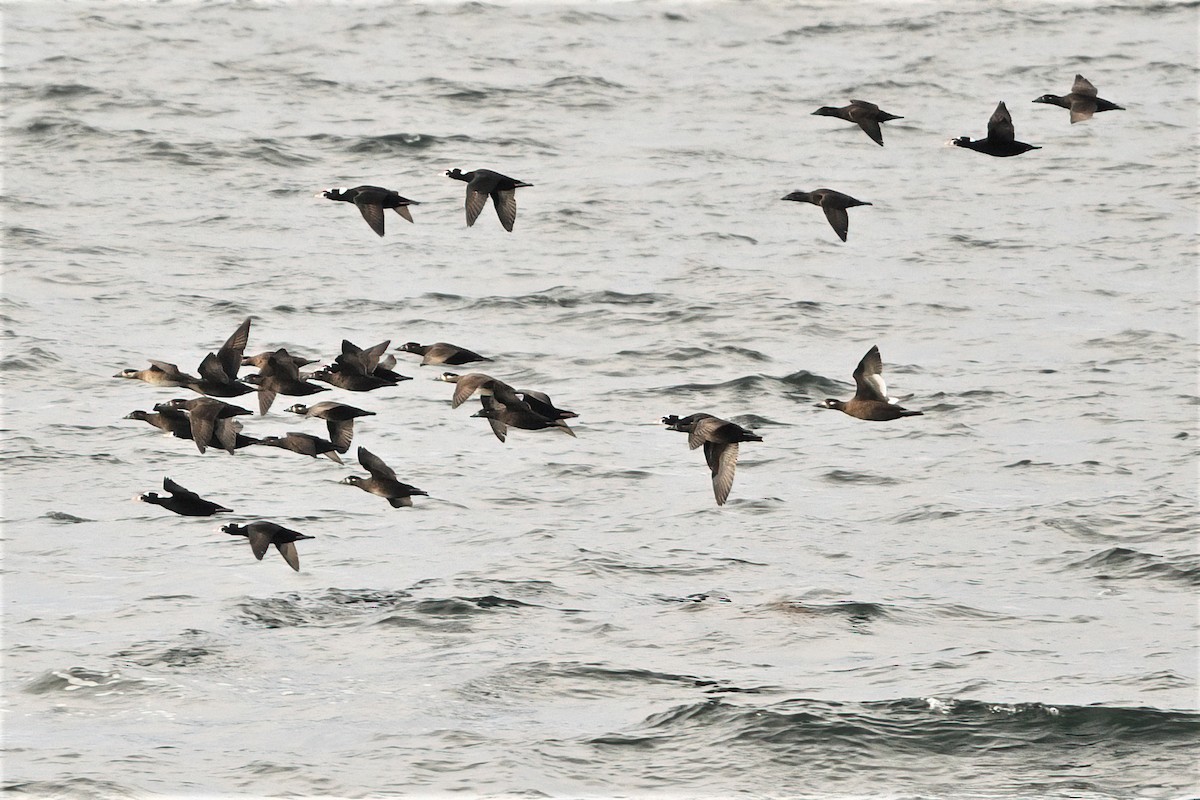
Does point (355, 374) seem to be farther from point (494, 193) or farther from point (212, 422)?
point (494, 193)

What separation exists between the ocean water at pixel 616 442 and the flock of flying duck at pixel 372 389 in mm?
1402

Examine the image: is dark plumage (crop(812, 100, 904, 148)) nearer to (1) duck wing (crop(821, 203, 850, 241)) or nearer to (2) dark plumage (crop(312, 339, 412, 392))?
(1) duck wing (crop(821, 203, 850, 241))

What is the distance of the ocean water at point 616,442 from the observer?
15.8 m

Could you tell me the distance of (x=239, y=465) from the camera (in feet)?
74.5

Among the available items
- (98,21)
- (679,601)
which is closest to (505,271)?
(679,601)

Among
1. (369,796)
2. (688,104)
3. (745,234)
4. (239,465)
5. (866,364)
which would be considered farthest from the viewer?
(688,104)

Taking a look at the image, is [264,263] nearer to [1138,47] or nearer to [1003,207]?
[1003,207]

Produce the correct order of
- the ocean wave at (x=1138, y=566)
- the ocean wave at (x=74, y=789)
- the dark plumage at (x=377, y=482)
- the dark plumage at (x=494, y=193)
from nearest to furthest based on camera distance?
the ocean wave at (x=74, y=789) < the dark plumage at (x=494, y=193) < the dark plumage at (x=377, y=482) < the ocean wave at (x=1138, y=566)

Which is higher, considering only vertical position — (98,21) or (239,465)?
(98,21)

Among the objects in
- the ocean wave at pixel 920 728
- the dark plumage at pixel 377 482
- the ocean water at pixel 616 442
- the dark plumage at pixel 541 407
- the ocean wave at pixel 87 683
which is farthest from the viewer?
the dark plumage at pixel 377 482

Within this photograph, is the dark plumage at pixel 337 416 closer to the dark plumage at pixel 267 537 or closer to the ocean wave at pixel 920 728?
the dark plumage at pixel 267 537

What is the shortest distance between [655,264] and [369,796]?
18210mm

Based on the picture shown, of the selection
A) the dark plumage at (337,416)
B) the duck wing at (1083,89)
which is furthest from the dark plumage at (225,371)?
the duck wing at (1083,89)

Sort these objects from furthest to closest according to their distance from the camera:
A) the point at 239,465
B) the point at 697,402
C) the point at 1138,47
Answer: the point at 1138,47, the point at 697,402, the point at 239,465
